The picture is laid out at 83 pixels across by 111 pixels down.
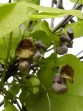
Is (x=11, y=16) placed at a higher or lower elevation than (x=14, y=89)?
higher

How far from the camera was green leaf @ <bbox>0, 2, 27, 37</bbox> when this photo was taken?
0.34m

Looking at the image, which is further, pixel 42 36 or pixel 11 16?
pixel 42 36

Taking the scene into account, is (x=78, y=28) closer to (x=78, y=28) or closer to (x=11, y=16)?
(x=78, y=28)

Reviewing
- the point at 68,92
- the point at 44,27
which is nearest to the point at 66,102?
the point at 68,92

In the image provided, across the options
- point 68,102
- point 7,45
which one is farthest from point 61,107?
point 7,45

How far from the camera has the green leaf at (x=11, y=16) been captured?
342mm

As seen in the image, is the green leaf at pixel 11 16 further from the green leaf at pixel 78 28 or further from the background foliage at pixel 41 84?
the green leaf at pixel 78 28

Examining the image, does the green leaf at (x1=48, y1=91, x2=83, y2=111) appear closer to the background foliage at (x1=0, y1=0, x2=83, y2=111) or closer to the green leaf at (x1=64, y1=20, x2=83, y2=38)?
the background foliage at (x1=0, y1=0, x2=83, y2=111)

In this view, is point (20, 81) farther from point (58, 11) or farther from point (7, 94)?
point (58, 11)

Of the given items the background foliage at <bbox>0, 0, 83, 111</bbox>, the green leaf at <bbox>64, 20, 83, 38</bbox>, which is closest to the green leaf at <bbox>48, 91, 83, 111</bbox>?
the background foliage at <bbox>0, 0, 83, 111</bbox>

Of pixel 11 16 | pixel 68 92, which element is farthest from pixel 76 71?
pixel 11 16

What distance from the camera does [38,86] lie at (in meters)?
0.47

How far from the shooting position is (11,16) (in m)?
0.35

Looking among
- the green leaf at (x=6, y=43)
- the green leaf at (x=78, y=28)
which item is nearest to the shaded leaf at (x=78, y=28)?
the green leaf at (x=78, y=28)
